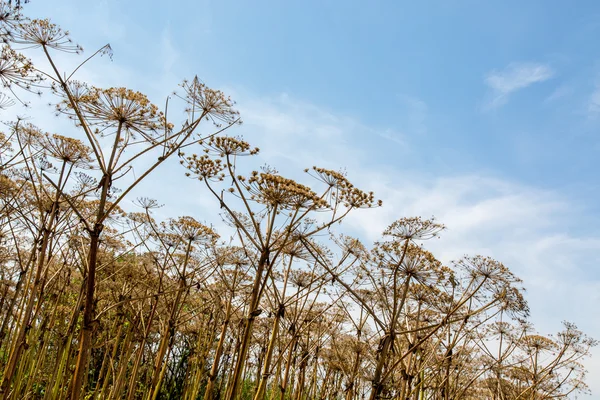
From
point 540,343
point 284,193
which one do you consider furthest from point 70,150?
point 540,343

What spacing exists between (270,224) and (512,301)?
4481 millimetres

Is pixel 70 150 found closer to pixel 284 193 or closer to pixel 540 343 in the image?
pixel 284 193

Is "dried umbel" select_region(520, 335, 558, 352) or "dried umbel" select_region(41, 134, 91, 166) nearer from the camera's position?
"dried umbel" select_region(41, 134, 91, 166)

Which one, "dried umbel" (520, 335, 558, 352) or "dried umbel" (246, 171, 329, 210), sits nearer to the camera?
"dried umbel" (246, 171, 329, 210)

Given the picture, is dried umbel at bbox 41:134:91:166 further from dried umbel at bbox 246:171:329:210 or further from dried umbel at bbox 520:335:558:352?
dried umbel at bbox 520:335:558:352

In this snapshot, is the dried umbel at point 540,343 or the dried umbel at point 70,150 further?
the dried umbel at point 540,343

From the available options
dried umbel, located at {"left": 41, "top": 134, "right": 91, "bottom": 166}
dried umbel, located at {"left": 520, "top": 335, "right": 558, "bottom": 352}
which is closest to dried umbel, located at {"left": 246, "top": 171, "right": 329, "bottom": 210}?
dried umbel, located at {"left": 41, "top": 134, "right": 91, "bottom": 166}

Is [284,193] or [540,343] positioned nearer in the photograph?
[284,193]

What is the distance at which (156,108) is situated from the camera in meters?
5.64

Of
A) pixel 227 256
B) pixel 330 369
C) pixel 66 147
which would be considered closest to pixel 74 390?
pixel 66 147

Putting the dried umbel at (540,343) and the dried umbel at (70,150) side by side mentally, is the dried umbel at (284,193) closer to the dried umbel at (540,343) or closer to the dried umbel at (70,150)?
the dried umbel at (70,150)

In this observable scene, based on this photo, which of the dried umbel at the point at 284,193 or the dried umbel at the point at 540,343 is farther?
the dried umbel at the point at 540,343

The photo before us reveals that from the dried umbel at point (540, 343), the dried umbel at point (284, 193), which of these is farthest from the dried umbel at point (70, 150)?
the dried umbel at point (540, 343)

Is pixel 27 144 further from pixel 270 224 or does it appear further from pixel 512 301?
pixel 512 301
